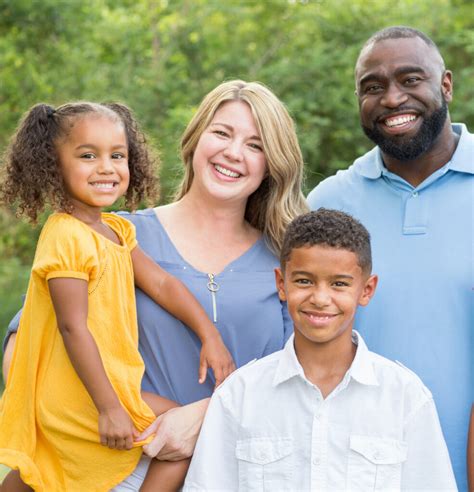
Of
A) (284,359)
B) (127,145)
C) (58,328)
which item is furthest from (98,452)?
(127,145)

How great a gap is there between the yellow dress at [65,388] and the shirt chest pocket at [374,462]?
704 millimetres

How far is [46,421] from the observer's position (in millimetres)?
3188

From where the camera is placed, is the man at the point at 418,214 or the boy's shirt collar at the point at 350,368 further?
the man at the point at 418,214

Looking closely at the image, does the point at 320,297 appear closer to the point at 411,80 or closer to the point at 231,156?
the point at 231,156

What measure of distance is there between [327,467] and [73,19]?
9530 mm

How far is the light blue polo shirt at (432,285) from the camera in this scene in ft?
11.2

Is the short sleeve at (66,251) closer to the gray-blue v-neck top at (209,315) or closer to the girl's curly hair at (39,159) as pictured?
the girl's curly hair at (39,159)

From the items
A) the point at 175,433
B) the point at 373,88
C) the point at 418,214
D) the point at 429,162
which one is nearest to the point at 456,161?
the point at 429,162

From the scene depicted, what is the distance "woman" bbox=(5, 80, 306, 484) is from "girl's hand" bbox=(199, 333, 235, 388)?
→ 109 millimetres

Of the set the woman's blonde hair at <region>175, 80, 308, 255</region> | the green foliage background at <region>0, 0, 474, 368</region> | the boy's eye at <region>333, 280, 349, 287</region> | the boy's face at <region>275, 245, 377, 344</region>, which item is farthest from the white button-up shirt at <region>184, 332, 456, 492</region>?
the green foliage background at <region>0, 0, 474, 368</region>

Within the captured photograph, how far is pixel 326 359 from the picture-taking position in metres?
3.18

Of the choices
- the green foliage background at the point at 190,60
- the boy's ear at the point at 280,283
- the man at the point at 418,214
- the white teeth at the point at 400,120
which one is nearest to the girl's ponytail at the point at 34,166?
the boy's ear at the point at 280,283

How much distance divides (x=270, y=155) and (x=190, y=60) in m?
9.75

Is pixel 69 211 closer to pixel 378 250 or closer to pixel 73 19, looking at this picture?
pixel 378 250
